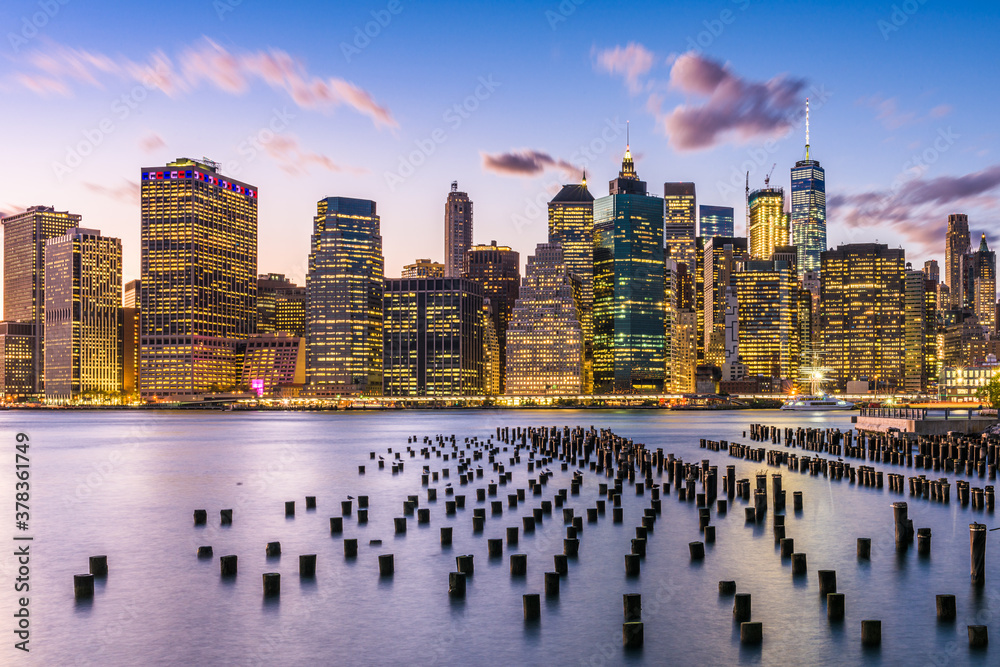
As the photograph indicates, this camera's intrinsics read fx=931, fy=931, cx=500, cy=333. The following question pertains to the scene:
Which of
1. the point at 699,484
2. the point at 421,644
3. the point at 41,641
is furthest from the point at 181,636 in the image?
the point at 699,484

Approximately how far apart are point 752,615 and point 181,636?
16.3 meters

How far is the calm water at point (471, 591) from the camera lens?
956 inches

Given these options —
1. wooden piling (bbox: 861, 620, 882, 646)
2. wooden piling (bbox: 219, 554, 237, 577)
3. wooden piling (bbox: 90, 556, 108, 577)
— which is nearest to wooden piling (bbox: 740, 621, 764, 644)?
wooden piling (bbox: 861, 620, 882, 646)

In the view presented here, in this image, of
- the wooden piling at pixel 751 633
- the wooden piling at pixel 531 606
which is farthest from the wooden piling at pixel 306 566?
the wooden piling at pixel 751 633

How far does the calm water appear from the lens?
24.3 meters

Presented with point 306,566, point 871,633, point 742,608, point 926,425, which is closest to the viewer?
point 871,633

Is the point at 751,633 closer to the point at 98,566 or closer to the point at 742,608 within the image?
the point at 742,608

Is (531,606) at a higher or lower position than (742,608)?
lower

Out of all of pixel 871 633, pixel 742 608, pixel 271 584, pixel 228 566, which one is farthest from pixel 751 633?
pixel 228 566

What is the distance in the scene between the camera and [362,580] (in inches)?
1259

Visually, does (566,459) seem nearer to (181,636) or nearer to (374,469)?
(374,469)

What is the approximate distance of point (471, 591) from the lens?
30.0 meters

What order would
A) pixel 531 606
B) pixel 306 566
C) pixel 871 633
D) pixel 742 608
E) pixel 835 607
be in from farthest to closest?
1. pixel 306 566
2. pixel 531 606
3. pixel 835 607
4. pixel 742 608
5. pixel 871 633

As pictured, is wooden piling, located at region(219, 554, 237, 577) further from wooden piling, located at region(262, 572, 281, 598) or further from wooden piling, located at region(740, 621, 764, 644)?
wooden piling, located at region(740, 621, 764, 644)
